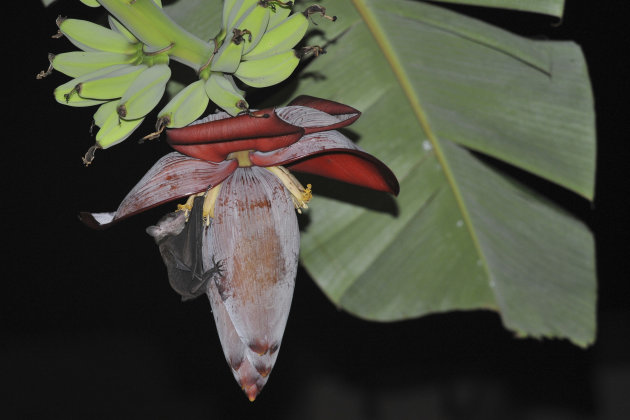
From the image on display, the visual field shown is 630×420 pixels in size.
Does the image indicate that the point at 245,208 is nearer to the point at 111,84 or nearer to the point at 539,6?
the point at 111,84

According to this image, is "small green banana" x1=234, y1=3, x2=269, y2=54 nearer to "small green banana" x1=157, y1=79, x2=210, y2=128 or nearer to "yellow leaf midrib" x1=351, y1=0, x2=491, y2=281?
"small green banana" x1=157, y1=79, x2=210, y2=128

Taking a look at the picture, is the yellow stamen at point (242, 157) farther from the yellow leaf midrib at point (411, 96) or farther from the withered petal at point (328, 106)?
the yellow leaf midrib at point (411, 96)

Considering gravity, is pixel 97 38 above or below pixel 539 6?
above

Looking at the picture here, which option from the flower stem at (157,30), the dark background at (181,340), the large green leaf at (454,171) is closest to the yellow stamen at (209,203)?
the flower stem at (157,30)

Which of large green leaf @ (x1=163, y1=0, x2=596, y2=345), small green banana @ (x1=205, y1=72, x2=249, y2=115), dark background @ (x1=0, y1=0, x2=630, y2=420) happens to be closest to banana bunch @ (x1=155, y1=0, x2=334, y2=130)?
small green banana @ (x1=205, y1=72, x2=249, y2=115)

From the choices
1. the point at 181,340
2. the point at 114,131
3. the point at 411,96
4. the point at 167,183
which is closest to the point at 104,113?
the point at 114,131

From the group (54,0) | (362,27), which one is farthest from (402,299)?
(54,0)

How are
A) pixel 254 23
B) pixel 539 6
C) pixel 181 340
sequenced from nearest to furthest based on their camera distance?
pixel 254 23
pixel 539 6
pixel 181 340
